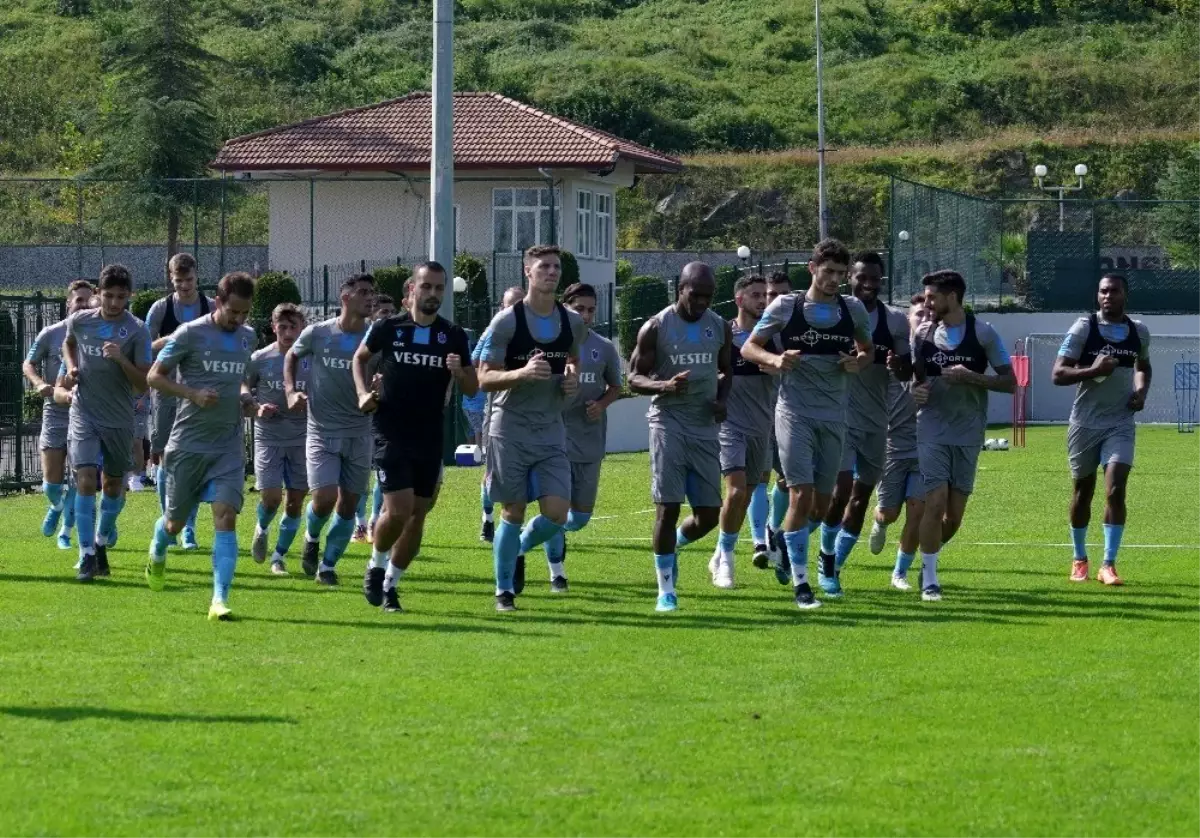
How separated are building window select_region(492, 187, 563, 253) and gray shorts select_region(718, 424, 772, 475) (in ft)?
106

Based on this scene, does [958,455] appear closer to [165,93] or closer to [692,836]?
[692,836]

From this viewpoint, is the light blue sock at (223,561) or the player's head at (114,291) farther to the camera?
the player's head at (114,291)

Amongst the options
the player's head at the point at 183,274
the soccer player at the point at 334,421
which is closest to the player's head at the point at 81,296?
the player's head at the point at 183,274

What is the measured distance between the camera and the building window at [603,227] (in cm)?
5173

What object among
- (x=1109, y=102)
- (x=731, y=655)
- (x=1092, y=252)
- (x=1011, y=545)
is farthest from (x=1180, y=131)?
(x=731, y=655)

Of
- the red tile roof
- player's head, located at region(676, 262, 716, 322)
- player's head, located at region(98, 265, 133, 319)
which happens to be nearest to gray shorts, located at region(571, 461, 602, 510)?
player's head, located at region(676, 262, 716, 322)

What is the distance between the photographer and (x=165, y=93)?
5612 cm

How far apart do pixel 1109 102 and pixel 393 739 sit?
85.8 meters

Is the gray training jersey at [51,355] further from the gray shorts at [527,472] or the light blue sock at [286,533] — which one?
the gray shorts at [527,472]

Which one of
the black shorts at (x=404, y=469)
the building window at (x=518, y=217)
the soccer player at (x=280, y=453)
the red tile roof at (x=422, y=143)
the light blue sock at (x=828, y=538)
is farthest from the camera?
the red tile roof at (x=422, y=143)

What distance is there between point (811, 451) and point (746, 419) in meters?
1.87

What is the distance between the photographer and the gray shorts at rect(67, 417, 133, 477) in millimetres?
14859

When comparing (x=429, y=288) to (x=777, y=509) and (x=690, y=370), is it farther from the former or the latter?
(x=777, y=509)

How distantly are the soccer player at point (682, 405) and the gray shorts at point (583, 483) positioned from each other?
1395 millimetres
